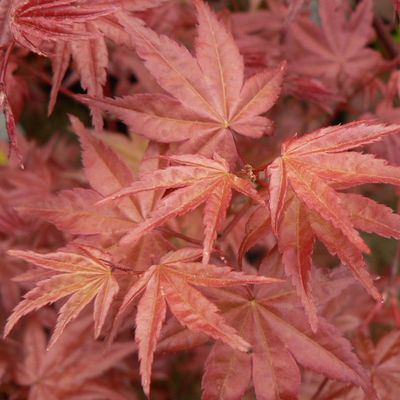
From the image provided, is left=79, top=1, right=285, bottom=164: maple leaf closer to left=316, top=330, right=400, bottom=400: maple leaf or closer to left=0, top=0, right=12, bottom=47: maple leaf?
left=0, top=0, right=12, bottom=47: maple leaf

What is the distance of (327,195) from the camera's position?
0.77m

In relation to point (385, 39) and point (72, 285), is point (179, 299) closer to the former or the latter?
point (72, 285)

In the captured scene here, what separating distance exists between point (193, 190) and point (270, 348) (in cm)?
27

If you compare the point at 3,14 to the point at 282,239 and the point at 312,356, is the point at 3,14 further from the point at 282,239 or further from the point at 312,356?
the point at 312,356

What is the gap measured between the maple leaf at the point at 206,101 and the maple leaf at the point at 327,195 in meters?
0.15

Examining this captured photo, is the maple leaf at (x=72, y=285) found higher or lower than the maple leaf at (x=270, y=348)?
higher

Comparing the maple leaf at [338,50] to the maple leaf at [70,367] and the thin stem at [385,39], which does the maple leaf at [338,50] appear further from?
the maple leaf at [70,367]

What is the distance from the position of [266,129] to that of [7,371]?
796 mm

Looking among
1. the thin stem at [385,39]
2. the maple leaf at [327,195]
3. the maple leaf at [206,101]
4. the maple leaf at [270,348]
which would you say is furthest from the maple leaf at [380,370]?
the thin stem at [385,39]

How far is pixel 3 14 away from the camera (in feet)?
2.92

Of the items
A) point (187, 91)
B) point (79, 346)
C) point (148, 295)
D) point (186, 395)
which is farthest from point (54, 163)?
point (148, 295)

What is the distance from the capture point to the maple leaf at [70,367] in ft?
4.38

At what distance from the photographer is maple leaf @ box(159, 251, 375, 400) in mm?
894

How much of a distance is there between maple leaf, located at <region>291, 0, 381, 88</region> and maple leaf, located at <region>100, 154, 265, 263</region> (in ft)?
2.28
